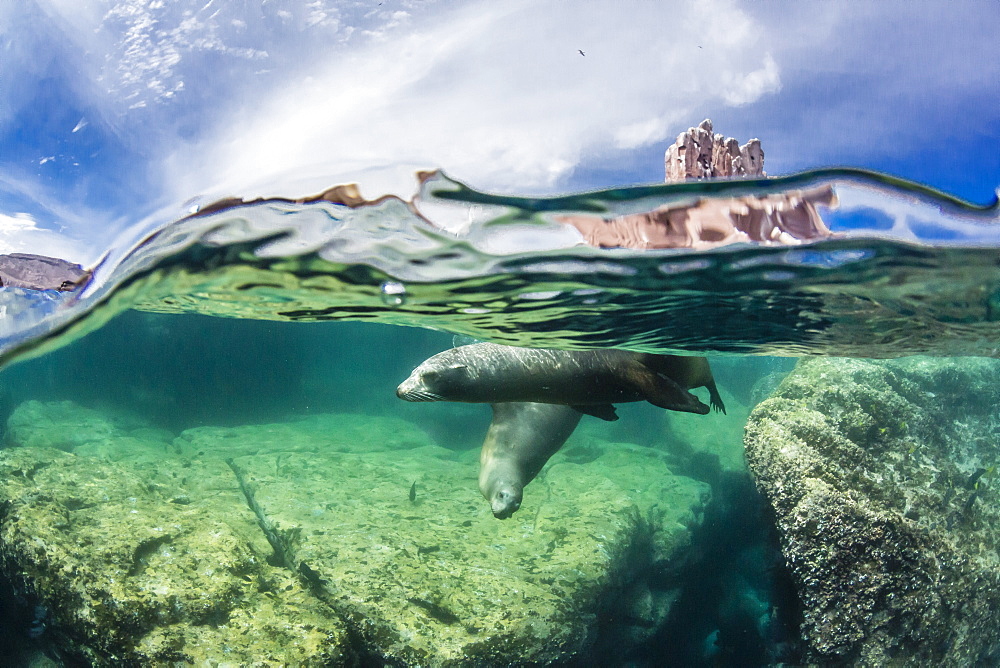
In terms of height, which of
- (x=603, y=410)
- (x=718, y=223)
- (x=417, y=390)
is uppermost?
(x=718, y=223)

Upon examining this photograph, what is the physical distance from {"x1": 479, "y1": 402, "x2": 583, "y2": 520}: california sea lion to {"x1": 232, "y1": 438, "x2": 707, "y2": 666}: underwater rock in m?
1.48

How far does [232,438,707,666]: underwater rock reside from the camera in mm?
6441

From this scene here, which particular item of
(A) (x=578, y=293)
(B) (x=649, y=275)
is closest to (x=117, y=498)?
(A) (x=578, y=293)

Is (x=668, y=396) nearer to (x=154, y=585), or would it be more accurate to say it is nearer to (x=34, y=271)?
(x=154, y=585)

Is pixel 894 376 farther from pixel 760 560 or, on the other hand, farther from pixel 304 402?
pixel 304 402

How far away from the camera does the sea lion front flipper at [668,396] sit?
14.4ft

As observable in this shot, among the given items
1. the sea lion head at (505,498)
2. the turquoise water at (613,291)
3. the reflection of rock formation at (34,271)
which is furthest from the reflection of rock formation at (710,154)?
the reflection of rock formation at (34,271)

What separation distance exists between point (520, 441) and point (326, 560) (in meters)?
3.36

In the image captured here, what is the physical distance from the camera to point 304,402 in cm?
2489

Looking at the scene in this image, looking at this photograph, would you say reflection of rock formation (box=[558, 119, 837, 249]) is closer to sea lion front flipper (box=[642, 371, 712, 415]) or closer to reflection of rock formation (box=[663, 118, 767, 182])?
sea lion front flipper (box=[642, 371, 712, 415])

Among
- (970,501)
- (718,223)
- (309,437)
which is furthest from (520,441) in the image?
(309,437)

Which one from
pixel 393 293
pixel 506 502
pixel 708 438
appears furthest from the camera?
pixel 708 438

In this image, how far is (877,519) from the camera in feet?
24.7

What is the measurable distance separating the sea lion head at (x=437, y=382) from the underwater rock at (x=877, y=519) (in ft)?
20.5
